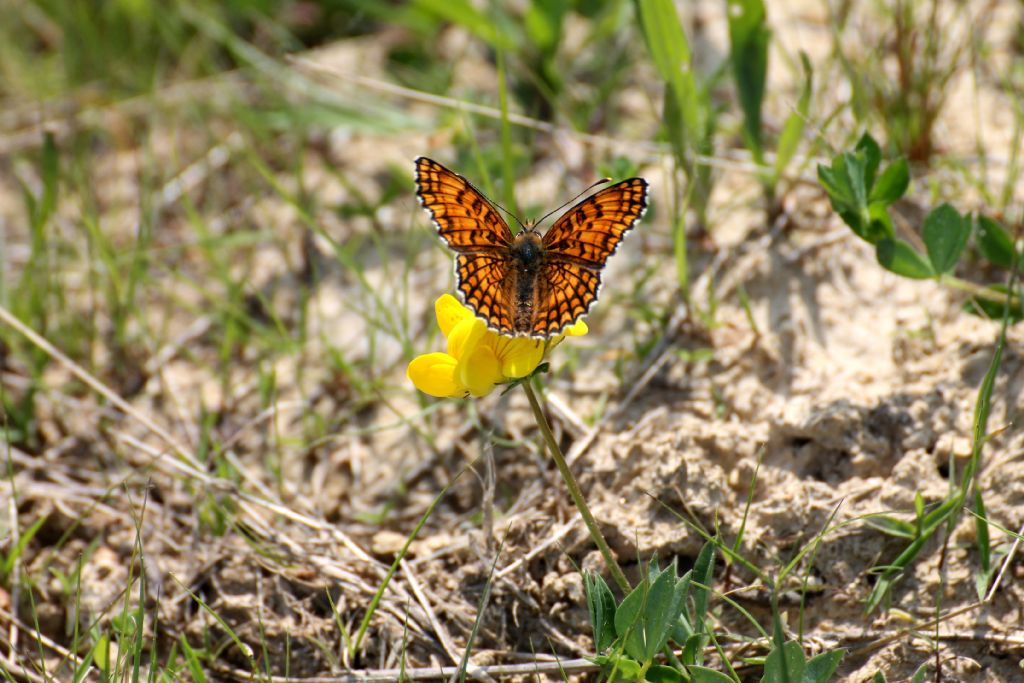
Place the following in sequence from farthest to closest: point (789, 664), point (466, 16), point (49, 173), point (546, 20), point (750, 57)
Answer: point (466, 16), point (546, 20), point (49, 173), point (750, 57), point (789, 664)

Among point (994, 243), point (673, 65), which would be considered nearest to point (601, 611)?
point (994, 243)

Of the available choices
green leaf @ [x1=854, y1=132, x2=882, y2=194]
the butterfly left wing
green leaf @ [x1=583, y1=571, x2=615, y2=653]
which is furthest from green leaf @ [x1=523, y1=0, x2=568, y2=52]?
green leaf @ [x1=583, y1=571, x2=615, y2=653]

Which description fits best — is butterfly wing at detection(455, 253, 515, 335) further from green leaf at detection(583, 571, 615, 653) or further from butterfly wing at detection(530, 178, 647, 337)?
green leaf at detection(583, 571, 615, 653)

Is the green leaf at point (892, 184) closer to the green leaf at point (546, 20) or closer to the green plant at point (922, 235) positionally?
the green plant at point (922, 235)

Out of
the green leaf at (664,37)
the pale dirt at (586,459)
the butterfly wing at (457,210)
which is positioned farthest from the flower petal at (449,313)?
the green leaf at (664,37)

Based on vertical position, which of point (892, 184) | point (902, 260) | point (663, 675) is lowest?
point (663, 675)

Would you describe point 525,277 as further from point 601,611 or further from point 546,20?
point 546,20

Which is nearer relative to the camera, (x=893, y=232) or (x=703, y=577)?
(x=703, y=577)
